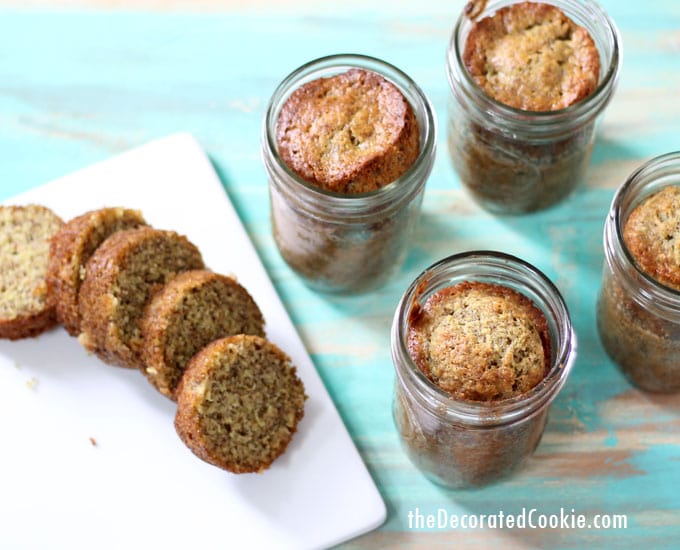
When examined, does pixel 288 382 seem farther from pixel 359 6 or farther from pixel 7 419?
pixel 359 6

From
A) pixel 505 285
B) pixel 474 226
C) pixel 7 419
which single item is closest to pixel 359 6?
pixel 474 226

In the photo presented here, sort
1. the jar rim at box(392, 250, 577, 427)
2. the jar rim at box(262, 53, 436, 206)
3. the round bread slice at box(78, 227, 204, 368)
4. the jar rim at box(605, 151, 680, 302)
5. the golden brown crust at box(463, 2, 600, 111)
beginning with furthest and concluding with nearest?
the golden brown crust at box(463, 2, 600, 111), the round bread slice at box(78, 227, 204, 368), the jar rim at box(262, 53, 436, 206), the jar rim at box(605, 151, 680, 302), the jar rim at box(392, 250, 577, 427)

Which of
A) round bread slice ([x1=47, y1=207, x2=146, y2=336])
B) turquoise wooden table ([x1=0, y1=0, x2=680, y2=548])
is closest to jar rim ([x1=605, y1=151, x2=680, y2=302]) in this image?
turquoise wooden table ([x1=0, y1=0, x2=680, y2=548])

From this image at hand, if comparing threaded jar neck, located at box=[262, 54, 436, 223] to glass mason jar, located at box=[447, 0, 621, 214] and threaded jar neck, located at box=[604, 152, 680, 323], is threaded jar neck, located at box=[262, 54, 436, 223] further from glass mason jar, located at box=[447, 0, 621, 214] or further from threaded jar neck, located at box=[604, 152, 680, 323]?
threaded jar neck, located at box=[604, 152, 680, 323]

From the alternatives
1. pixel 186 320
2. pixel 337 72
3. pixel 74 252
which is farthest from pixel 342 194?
pixel 74 252

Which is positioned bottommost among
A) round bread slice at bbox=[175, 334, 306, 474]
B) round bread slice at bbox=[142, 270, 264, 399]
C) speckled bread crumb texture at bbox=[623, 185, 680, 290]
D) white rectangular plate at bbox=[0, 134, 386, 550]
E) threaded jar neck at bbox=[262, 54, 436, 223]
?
white rectangular plate at bbox=[0, 134, 386, 550]

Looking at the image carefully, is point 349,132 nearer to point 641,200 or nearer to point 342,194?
point 342,194
